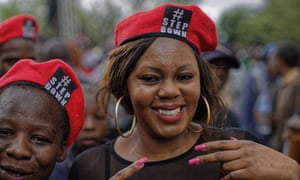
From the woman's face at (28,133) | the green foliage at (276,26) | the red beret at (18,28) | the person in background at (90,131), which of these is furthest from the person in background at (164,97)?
the green foliage at (276,26)

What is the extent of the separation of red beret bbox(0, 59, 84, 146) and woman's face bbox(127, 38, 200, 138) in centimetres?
30

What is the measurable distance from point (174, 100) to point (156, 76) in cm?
14

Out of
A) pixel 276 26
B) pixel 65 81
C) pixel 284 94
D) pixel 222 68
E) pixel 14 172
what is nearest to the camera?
pixel 14 172

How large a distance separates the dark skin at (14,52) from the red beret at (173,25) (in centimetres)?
141

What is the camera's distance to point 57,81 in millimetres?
2568

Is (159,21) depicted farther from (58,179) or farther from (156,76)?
(58,179)

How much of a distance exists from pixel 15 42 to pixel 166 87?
5.96 feet

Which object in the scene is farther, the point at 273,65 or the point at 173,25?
the point at 273,65

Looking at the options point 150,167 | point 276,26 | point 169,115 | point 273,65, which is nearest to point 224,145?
point 169,115

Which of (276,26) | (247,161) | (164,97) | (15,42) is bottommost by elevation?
(276,26)

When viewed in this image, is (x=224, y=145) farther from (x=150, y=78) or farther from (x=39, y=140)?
(x=39, y=140)

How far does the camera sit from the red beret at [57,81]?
253 centimetres

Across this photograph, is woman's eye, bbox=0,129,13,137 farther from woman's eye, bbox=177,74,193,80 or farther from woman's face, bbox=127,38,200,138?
woman's eye, bbox=177,74,193,80

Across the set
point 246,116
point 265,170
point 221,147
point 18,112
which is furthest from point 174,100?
point 246,116
